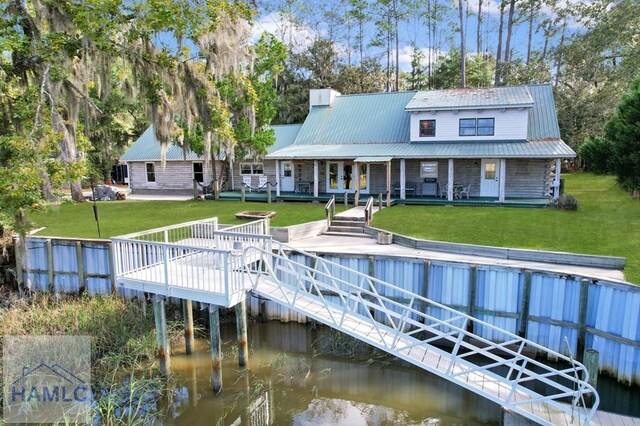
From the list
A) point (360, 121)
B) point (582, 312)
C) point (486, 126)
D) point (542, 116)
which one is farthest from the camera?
point (360, 121)

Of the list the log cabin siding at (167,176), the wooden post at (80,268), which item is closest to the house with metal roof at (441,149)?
the log cabin siding at (167,176)

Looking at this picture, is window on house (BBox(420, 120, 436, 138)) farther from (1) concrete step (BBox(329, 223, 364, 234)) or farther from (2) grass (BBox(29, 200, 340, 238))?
(1) concrete step (BBox(329, 223, 364, 234))

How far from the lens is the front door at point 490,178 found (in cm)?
2178

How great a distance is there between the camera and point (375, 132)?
2456 cm

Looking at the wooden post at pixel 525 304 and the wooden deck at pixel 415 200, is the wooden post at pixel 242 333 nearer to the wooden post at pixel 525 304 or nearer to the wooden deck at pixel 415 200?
the wooden post at pixel 525 304

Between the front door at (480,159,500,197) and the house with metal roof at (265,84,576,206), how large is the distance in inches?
1.8

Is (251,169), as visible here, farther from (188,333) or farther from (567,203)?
(188,333)

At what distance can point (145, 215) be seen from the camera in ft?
65.7

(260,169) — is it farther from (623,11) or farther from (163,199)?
(623,11)

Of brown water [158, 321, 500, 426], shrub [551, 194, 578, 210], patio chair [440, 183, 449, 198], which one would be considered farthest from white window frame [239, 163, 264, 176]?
brown water [158, 321, 500, 426]

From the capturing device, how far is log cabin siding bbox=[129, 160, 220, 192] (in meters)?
28.9

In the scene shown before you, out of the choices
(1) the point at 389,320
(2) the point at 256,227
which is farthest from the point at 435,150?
(1) the point at 389,320

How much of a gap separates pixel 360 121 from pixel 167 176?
13.1m

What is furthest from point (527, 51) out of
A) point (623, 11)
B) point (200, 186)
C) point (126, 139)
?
point (126, 139)
